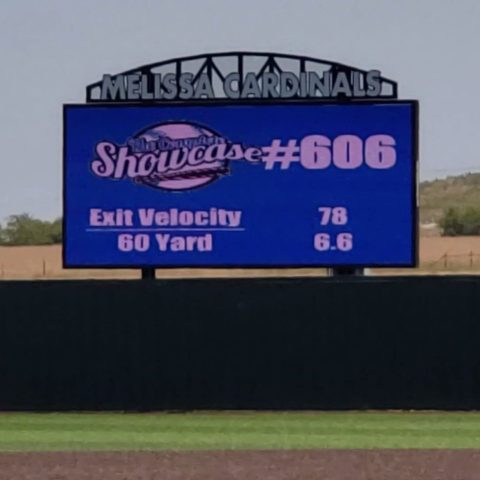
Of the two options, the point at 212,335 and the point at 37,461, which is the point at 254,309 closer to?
the point at 212,335

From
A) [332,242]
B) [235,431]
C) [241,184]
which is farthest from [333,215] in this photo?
[235,431]

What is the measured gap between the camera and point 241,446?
44.9 ft

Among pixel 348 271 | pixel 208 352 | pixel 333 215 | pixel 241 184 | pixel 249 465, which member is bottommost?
pixel 249 465

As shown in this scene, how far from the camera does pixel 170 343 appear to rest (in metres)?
16.9

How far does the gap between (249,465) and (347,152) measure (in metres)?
7.04

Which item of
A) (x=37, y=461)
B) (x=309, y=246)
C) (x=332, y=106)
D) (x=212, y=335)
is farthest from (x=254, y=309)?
(x=37, y=461)

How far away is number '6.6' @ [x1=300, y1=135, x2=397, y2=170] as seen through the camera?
18.4m

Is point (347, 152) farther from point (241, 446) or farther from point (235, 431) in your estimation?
point (241, 446)

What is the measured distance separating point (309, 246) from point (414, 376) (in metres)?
2.31

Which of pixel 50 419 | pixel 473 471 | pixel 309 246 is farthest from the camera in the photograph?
pixel 309 246

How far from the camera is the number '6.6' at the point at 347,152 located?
1836 centimetres

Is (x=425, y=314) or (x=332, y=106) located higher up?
(x=332, y=106)

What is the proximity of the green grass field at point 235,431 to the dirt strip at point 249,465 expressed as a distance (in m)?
0.69

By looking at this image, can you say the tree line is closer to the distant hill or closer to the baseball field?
the distant hill
